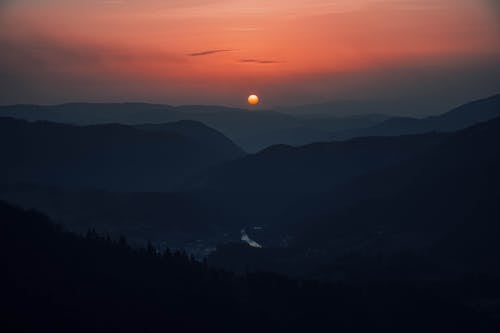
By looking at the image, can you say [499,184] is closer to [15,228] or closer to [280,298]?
[280,298]

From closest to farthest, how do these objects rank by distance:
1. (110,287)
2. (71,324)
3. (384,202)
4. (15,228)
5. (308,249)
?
(71,324), (110,287), (15,228), (308,249), (384,202)

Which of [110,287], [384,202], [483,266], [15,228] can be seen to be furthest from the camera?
[384,202]

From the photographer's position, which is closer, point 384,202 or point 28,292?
point 28,292

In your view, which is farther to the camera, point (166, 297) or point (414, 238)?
point (414, 238)

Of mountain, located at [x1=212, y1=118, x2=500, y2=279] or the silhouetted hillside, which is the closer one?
the silhouetted hillside

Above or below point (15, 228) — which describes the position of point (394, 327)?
below

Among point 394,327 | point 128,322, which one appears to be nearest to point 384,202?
point 394,327

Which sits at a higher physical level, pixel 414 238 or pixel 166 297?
pixel 166 297

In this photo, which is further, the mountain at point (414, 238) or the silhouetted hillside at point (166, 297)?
the mountain at point (414, 238)
